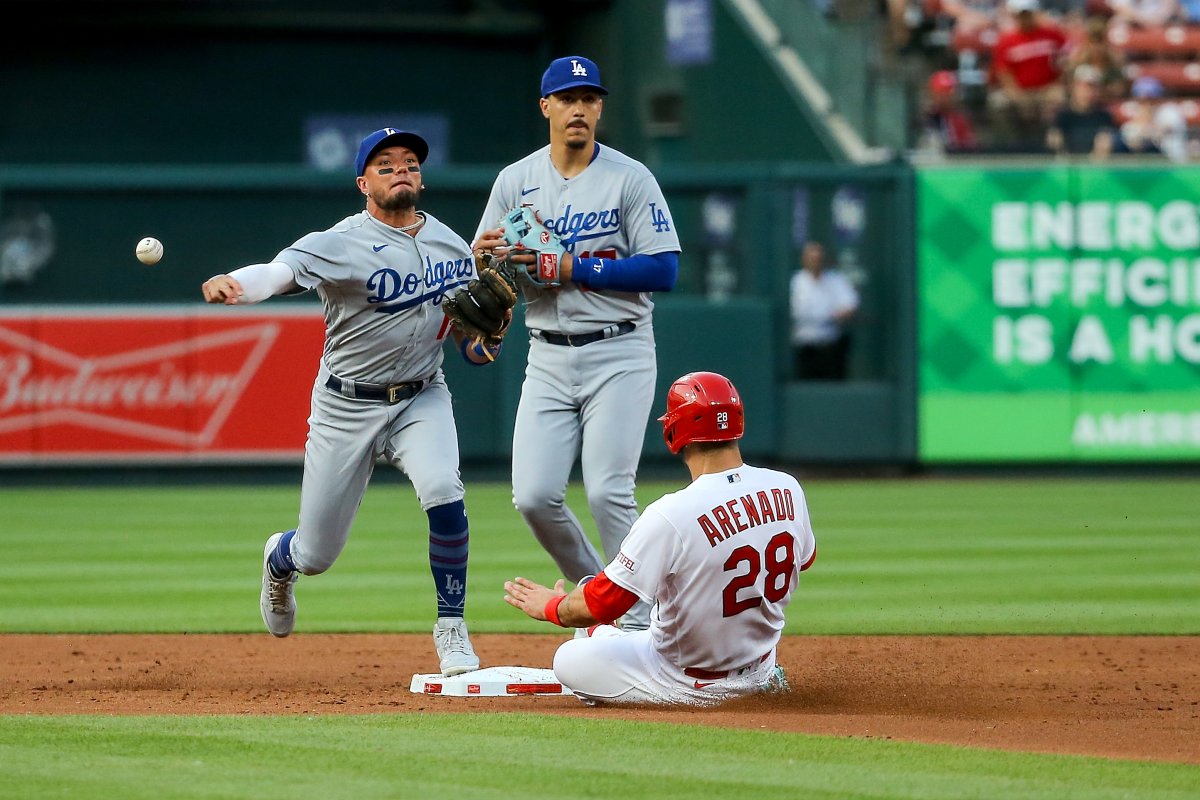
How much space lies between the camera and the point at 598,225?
6316 millimetres

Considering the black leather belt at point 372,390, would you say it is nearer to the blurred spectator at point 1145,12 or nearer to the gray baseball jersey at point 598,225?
the gray baseball jersey at point 598,225

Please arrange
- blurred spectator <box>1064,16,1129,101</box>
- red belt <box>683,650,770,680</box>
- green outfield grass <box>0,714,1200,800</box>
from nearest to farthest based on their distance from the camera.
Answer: green outfield grass <box>0,714,1200,800</box> < red belt <box>683,650,770,680</box> < blurred spectator <box>1064,16,1129,101</box>

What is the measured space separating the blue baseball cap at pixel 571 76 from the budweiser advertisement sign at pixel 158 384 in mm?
9056

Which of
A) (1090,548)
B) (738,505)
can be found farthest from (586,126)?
(1090,548)

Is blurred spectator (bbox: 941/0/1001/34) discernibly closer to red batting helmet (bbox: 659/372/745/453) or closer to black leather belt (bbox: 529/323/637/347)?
black leather belt (bbox: 529/323/637/347)

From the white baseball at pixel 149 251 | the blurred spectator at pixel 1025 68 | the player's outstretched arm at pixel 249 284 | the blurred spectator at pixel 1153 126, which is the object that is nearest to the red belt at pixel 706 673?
the player's outstretched arm at pixel 249 284

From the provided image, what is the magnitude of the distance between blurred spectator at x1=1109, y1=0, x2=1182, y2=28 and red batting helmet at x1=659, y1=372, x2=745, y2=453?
1556 cm

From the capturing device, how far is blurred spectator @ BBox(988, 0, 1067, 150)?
16688 mm

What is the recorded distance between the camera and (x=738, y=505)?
5316 mm

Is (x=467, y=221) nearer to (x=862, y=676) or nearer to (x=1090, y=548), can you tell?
(x=1090, y=548)

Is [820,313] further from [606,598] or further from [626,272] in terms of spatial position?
[606,598]

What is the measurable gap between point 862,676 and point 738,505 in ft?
4.85

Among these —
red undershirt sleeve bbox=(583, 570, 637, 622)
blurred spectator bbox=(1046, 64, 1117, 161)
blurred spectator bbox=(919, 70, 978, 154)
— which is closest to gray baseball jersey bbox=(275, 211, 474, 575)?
red undershirt sleeve bbox=(583, 570, 637, 622)

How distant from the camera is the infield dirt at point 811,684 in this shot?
17.5 feet
